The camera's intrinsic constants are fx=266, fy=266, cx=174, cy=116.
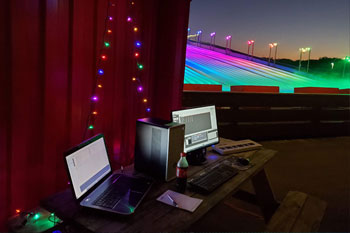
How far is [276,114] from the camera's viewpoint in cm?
539

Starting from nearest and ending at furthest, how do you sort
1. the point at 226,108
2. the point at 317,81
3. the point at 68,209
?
the point at 68,209 → the point at 226,108 → the point at 317,81

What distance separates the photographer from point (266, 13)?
6672mm

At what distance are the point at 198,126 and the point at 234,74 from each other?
4845 millimetres

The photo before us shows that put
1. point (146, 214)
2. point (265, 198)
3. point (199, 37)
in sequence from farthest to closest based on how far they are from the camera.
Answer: point (199, 37), point (265, 198), point (146, 214)

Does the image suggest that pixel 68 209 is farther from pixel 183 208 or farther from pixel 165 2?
pixel 165 2

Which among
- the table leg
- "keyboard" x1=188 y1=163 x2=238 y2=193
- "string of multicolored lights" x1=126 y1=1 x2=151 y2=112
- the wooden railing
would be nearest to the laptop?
"keyboard" x1=188 y1=163 x2=238 y2=193

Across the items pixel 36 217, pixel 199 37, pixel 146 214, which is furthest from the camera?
pixel 199 37

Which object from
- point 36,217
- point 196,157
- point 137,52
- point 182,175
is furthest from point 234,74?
point 36,217

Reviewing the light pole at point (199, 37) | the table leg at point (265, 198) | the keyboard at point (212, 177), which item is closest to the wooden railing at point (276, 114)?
the light pole at point (199, 37)

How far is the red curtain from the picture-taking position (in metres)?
1.66

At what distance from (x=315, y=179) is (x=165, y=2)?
9.58ft

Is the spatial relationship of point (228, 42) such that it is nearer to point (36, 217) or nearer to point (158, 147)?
point (158, 147)

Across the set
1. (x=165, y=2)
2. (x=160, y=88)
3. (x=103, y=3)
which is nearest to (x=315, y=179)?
(x=160, y=88)

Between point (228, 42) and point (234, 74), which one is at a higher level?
point (228, 42)
